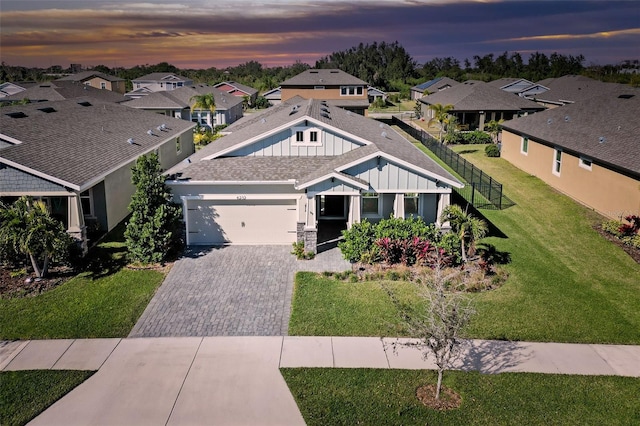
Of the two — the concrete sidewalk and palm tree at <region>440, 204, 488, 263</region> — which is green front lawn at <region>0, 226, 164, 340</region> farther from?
palm tree at <region>440, 204, 488, 263</region>

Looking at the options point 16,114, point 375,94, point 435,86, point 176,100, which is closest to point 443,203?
point 16,114

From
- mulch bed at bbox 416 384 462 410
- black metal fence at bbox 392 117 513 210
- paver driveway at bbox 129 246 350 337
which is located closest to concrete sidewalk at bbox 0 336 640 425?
paver driveway at bbox 129 246 350 337

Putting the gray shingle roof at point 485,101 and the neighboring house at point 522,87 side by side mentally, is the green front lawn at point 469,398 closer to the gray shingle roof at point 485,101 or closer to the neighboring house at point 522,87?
the gray shingle roof at point 485,101

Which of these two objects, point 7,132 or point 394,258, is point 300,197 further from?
point 7,132

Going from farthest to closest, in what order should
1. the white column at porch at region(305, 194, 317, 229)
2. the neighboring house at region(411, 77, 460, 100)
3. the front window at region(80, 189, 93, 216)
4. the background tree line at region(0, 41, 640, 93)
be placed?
the background tree line at region(0, 41, 640, 93) → the neighboring house at region(411, 77, 460, 100) → the front window at region(80, 189, 93, 216) → the white column at porch at region(305, 194, 317, 229)

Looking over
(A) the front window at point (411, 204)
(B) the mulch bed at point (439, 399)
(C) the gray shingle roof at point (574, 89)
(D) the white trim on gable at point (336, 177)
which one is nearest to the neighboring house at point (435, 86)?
(C) the gray shingle roof at point (574, 89)
